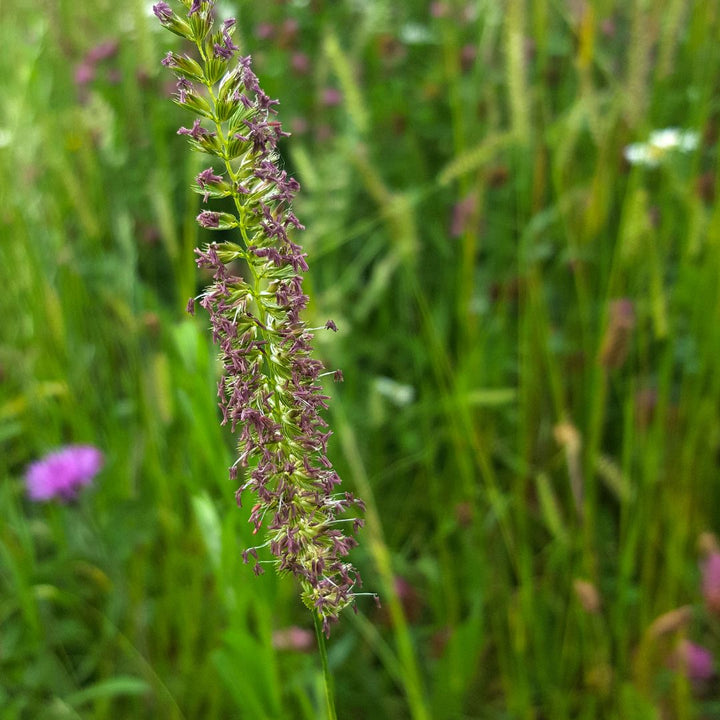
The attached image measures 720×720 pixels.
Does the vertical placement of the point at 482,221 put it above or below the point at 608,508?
above

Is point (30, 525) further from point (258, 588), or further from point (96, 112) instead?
point (258, 588)

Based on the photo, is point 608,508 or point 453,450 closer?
point 453,450

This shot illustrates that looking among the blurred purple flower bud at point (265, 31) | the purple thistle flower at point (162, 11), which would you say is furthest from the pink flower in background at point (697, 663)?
the blurred purple flower bud at point (265, 31)

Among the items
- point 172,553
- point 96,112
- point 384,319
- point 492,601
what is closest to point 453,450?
point 492,601

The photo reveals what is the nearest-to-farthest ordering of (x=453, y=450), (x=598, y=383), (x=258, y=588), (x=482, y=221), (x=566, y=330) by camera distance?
(x=258, y=588) < (x=598, y=383) < (x=453, y=450) < (x=566, y=330) < (x=482, y=221)

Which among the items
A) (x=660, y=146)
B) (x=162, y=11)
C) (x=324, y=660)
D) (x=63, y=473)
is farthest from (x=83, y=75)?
(x=324, y=660)

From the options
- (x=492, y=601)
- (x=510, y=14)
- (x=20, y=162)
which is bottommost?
(x=492, y=601)

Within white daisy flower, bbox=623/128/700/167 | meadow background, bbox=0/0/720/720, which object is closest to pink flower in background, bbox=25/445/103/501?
meadow background, bbox=0/0/720/720

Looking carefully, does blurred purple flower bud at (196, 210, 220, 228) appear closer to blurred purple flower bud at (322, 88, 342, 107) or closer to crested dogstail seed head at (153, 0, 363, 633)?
crested dogstail seed head at (153, 0, 363, 633)
